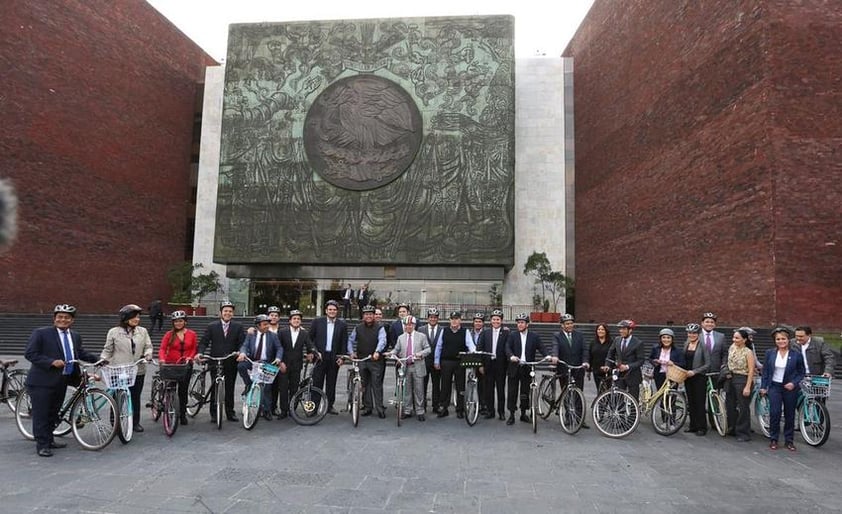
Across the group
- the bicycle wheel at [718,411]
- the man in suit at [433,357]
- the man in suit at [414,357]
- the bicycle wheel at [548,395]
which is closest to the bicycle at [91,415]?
the man in suit at [414,357]

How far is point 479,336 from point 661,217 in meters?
→ 16.6

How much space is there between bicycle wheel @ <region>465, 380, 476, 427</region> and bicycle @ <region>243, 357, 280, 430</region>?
8.61 feet

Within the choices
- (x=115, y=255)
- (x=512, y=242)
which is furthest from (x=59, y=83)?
(x=512, y=242)

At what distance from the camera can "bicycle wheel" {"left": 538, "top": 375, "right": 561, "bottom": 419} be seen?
799 cm

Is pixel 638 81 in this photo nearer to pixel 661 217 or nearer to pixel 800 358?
pixel 661 217

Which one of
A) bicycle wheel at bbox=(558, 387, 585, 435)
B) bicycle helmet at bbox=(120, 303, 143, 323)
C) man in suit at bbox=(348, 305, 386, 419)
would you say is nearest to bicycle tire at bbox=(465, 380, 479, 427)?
bicycle wheel at bbox=(558, 387, 585, 435)

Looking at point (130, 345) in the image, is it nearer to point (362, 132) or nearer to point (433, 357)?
point (433, 357)

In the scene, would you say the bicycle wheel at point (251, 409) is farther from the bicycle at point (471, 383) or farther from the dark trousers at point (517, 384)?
the dark trousers at point (517, 384)

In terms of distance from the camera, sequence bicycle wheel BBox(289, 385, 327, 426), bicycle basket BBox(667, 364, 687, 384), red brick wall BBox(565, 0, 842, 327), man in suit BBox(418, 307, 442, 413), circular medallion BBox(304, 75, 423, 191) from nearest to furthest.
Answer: bicycle basket BBox(667, 364, 687, 384), bicycle wheel BBox(289, 385, 327, 426), man in suit BBox(418, 307, 442, 413), red brick wall BBox(565, 0, 842, 327), circular medallion BBox(304, 75, 423, 191)

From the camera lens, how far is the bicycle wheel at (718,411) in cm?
716

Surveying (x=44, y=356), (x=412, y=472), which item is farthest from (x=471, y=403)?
(x=44, y=356)

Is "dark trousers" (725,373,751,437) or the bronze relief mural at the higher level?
the bronze relief mural

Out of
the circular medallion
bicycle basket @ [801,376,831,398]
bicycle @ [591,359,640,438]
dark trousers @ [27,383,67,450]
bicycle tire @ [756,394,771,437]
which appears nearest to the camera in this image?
dark trousers @ [27,383,67,450]

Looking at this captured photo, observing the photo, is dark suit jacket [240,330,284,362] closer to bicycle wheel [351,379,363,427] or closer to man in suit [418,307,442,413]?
bicycle wheel [351,379,363,427]
